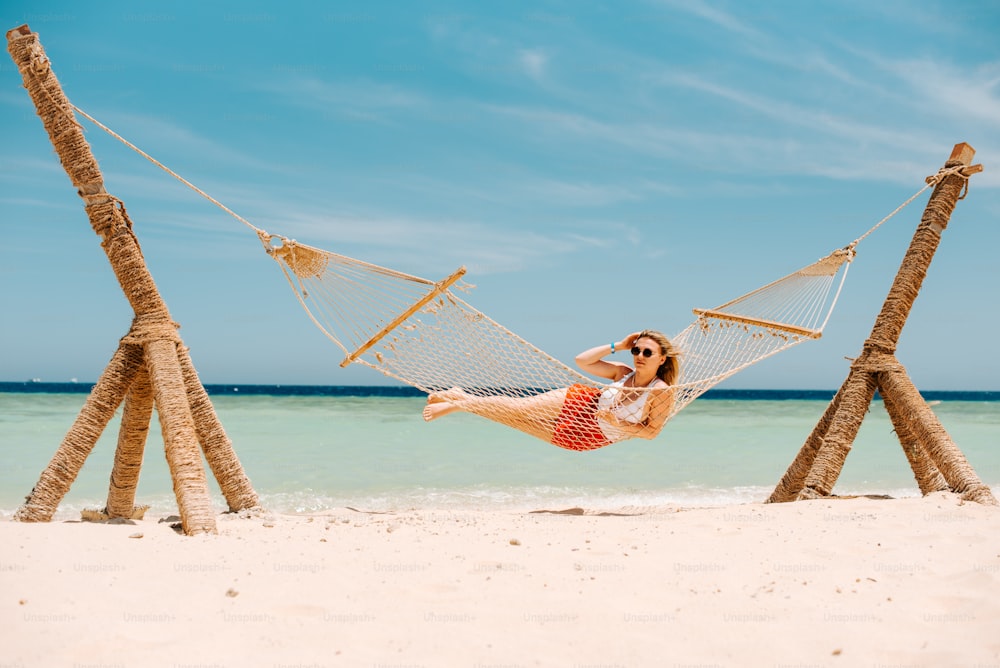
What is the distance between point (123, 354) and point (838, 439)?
3298 millimetres

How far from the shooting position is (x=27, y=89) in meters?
2.81

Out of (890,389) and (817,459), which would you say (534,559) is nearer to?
(817,459)

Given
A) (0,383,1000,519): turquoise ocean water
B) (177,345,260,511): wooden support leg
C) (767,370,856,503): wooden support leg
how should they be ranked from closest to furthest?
(177,345,260,511): wooden support leg
(767,370,856,503): wooden support leg
(0,383,1000,519): turquoise ocean water

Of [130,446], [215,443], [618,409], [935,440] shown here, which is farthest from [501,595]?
[935,440]

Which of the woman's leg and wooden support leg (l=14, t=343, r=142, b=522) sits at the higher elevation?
the woman's leg

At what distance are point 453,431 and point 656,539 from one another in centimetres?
679

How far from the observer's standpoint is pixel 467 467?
6.48 meters

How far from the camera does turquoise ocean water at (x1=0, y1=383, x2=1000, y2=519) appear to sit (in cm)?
499

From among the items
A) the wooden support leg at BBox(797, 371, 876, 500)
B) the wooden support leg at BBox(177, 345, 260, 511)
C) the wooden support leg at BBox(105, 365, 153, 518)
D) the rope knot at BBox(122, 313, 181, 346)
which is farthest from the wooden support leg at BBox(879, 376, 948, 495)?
the wooden support leg at BBox(105, 365, 153, 518)

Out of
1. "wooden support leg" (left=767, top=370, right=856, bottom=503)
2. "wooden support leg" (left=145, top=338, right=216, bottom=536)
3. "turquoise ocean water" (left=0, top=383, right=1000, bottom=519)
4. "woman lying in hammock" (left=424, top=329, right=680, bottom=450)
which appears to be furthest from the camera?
"turquoise ocean water" (left=0, top=383, right=1000, bottom=519)

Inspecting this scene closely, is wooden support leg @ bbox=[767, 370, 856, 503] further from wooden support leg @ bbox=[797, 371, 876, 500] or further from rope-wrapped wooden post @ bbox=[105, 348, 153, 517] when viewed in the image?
rope-wrapped wooden post @ bbox=[105, 348, 153, 517]

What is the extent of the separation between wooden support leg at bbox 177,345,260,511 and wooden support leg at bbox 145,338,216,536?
0.11m

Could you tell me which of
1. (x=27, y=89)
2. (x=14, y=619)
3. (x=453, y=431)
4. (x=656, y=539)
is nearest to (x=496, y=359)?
(x=656, y=539)

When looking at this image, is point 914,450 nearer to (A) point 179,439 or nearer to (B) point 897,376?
(B) point 897,376
